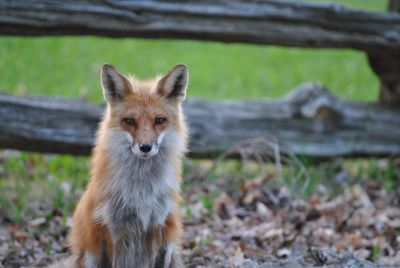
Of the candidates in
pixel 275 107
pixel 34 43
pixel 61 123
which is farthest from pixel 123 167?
pixel 34 43

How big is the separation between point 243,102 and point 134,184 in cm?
338

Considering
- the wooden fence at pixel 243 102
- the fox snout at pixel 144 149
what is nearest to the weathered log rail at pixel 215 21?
the wooden fence at pixel 243 102

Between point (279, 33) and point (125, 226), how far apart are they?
3289mm

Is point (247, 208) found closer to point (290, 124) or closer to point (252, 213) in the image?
point (252, 213)

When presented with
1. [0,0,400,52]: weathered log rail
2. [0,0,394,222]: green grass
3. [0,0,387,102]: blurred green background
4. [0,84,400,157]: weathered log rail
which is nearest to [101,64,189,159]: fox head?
[0,0,400,52]: weathered log rail

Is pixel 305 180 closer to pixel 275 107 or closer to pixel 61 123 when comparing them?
pixel 275 107

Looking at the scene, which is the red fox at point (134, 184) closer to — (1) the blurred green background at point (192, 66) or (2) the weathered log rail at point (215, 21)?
(2) the weathered log rail at point (215, 21)

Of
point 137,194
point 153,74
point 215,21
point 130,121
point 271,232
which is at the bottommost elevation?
point 271,232

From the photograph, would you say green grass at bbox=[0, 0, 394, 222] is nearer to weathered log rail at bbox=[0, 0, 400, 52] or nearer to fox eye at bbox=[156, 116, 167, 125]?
weathered log rail at bbox=[0, 0, 400, 52]

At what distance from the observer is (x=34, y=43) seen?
14.1 m

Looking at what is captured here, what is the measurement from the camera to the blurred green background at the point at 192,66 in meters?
12.0

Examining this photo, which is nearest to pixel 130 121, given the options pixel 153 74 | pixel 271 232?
pixel 271 232

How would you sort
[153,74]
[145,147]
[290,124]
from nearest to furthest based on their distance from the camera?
[145,147] → [290,124] → [153,74]

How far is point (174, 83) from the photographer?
4750 millimetres
